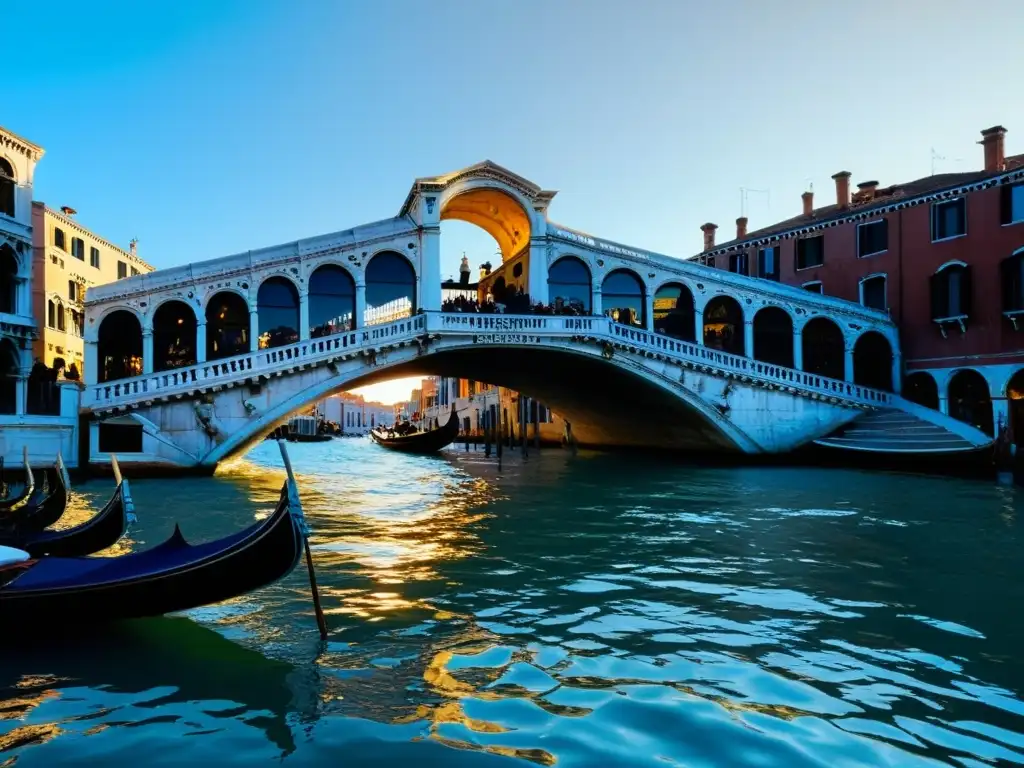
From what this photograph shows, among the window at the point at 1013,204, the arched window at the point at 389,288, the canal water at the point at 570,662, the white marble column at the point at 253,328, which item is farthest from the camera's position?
the arched window at the point at 389,288

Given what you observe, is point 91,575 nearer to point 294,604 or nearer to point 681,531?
point 294,604

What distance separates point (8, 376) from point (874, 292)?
18530 mm

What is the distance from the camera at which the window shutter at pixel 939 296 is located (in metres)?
17.6

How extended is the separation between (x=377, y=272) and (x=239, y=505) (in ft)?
25.3

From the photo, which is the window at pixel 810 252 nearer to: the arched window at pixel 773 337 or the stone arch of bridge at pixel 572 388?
the arched window at pixel 773 337

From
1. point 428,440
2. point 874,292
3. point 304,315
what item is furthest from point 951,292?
point 428,440

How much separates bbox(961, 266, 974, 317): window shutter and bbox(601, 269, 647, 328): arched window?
22.3 feet

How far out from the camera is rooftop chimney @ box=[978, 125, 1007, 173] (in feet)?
55.9

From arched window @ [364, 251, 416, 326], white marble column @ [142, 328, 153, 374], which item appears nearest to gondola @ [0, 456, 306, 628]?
white marble column @ [142, 328, 153, 374]

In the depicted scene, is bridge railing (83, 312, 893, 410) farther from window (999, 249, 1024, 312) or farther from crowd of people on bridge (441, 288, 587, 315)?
window (999, 249, 1024, 312)

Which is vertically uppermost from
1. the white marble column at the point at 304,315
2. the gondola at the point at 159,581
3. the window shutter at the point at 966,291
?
the window shutter at the point at 966,291

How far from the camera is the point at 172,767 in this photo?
2.60 m

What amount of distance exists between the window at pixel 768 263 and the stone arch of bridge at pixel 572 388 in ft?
18.1

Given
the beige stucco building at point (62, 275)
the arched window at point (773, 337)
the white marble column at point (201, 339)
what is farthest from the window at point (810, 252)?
the beige stucco building at point (62, 275)
